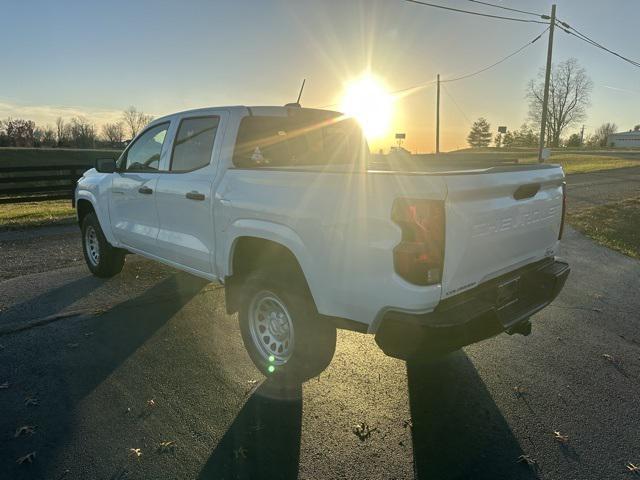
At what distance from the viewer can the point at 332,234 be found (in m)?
2.73

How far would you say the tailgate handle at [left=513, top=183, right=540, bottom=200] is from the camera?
3.00m

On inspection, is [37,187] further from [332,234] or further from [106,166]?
[332,234]

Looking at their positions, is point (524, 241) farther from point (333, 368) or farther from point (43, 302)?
point (43, 302)

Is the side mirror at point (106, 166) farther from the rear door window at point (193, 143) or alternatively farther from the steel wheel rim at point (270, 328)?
the steel wheel rim at point (270, 328)

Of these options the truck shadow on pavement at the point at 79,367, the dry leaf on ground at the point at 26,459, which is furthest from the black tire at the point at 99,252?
the dry leaf on ground at the point at 26,459

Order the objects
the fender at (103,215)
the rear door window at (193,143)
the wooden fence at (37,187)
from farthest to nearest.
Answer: the wooden fence at (37,187) < the fender at (103,215) < the rear door window at (193,143)

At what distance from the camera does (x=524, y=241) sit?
317 centimetres

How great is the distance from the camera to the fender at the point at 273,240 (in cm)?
291

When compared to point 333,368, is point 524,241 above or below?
above

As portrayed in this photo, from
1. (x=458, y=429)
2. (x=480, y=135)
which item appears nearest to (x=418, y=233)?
(x=458, y=429)

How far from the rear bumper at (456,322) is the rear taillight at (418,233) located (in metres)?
0.25

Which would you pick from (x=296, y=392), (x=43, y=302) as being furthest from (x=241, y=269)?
(x=43, y=302)

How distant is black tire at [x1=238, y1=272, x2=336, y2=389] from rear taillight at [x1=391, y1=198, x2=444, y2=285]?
79 centimetres

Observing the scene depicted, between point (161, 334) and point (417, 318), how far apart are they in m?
2.78
